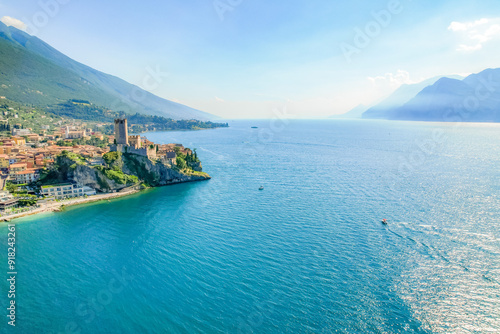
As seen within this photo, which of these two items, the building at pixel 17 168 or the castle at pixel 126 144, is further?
the castle at pixel 126 144

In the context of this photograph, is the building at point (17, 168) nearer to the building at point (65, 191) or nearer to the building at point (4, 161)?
the building at point (4, 161)

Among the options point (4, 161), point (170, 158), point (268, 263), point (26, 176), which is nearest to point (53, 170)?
point (26, 176)

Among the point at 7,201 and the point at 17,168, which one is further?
the point at 17,168

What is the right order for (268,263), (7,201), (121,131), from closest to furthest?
1. (268,263)
2. (7,201)
3. (121,131)

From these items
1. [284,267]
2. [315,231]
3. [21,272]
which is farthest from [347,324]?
[21,272]

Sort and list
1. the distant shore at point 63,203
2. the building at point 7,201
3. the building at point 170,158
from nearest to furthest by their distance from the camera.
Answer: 1. the distant shore at point 63,203
2. the building at point 7,201
3. the building at point 170,158

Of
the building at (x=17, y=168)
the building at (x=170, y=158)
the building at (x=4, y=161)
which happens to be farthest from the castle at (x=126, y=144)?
the building at (x=4, y=161)

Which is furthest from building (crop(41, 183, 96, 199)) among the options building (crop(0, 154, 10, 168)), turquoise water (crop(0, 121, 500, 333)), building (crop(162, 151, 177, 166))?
building (crop(0, 154, 10, 168))

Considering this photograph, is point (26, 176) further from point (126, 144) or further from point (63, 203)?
point (126, 144)
